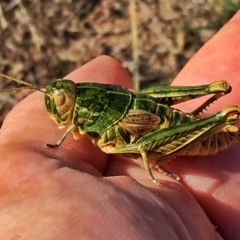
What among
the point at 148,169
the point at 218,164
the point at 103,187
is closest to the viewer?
the point at 103,187

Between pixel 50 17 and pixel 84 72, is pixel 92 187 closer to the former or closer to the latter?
pixel 84 72

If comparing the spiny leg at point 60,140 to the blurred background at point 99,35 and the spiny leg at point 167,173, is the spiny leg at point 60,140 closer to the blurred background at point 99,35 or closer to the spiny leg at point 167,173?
the spiny leg at point 167,173

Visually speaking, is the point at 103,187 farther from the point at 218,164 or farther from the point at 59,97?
the point at 218,164

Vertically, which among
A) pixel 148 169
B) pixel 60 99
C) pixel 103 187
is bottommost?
pixel 148 169

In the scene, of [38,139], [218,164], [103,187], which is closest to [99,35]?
[218,164]

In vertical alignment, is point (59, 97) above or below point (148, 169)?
above

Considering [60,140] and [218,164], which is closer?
[60,140]

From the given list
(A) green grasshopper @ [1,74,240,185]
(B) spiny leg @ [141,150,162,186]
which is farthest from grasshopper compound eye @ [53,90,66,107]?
(B) spiny leg @ [141,150,162,186]
